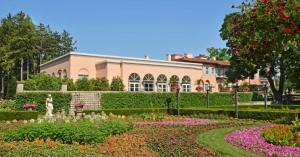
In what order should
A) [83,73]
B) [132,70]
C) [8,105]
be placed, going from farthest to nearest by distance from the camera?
[132,70] < [83,73] < [8,105]

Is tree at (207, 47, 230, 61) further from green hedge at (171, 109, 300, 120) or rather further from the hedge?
green hedge at (171, 109, 300, 120)

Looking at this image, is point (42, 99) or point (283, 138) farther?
point (42, 99)

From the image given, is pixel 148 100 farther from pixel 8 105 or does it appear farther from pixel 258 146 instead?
pixel 258 146

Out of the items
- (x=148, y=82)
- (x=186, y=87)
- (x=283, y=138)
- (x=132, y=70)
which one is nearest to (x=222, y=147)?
(x=283, y=138)

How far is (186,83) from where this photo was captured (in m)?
46.9

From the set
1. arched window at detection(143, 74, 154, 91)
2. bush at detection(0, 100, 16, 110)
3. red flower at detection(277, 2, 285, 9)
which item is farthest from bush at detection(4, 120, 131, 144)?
arched window at detection(143, 74, 154, 91)

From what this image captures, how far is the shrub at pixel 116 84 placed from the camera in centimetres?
3691

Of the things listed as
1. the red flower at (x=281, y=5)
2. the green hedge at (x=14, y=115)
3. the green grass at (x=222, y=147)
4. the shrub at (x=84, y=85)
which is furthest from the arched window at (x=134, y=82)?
the red flower at (x=281, y=5)

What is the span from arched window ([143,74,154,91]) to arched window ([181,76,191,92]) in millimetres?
4754

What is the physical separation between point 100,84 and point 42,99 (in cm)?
1033

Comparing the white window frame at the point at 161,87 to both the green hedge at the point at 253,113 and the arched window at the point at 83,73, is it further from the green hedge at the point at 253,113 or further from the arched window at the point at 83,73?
Result: the green hedge at the point at 253,113

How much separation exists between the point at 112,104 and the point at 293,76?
64.2 ft

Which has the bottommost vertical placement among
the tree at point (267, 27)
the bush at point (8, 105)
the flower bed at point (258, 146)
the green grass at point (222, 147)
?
the green grass at point (222, 147)

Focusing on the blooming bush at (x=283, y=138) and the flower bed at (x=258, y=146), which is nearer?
the flower bed at (x=258, y=146)
